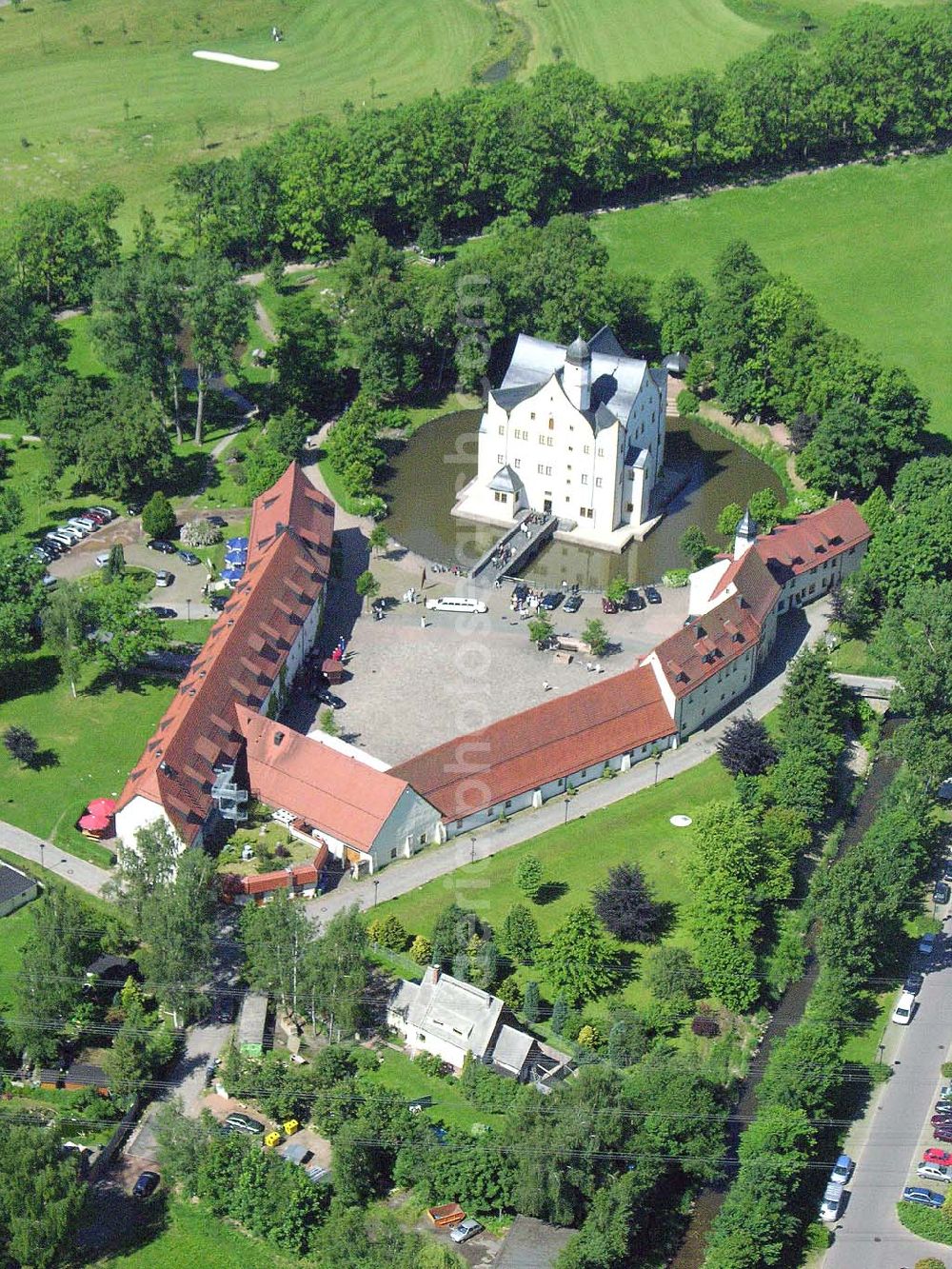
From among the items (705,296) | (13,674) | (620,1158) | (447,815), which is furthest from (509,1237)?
(705,296)

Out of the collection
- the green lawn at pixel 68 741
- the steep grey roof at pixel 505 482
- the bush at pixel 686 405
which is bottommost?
the green lawn at pixel 68 741

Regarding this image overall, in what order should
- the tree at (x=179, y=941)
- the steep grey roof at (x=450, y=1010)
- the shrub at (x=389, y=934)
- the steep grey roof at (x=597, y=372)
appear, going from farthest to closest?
the steep grey roof at (x=597, y=372)
the shrub at (x=389, y=934)
the tree at (x=179, y=941)
the steep grey roof at (x=450, y=1010)

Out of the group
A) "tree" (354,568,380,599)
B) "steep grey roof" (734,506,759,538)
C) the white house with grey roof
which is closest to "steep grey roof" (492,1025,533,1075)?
"tree" (354,568,380,599)

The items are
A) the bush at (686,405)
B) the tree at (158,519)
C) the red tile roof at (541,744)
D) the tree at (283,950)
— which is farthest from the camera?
the bush at (686,405)

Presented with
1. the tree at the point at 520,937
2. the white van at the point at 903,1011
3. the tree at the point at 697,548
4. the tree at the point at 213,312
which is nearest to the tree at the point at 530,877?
the tree at the point at 520,937

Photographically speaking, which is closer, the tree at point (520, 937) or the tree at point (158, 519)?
the tree at point (520, 937)

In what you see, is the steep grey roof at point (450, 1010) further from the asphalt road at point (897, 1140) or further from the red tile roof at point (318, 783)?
the asphalt road at point (897, 1140)

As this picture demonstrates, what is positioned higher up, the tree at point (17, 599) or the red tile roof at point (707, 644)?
the tree at point (17, 599)

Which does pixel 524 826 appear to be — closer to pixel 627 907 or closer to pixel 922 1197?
pixel 627 907
